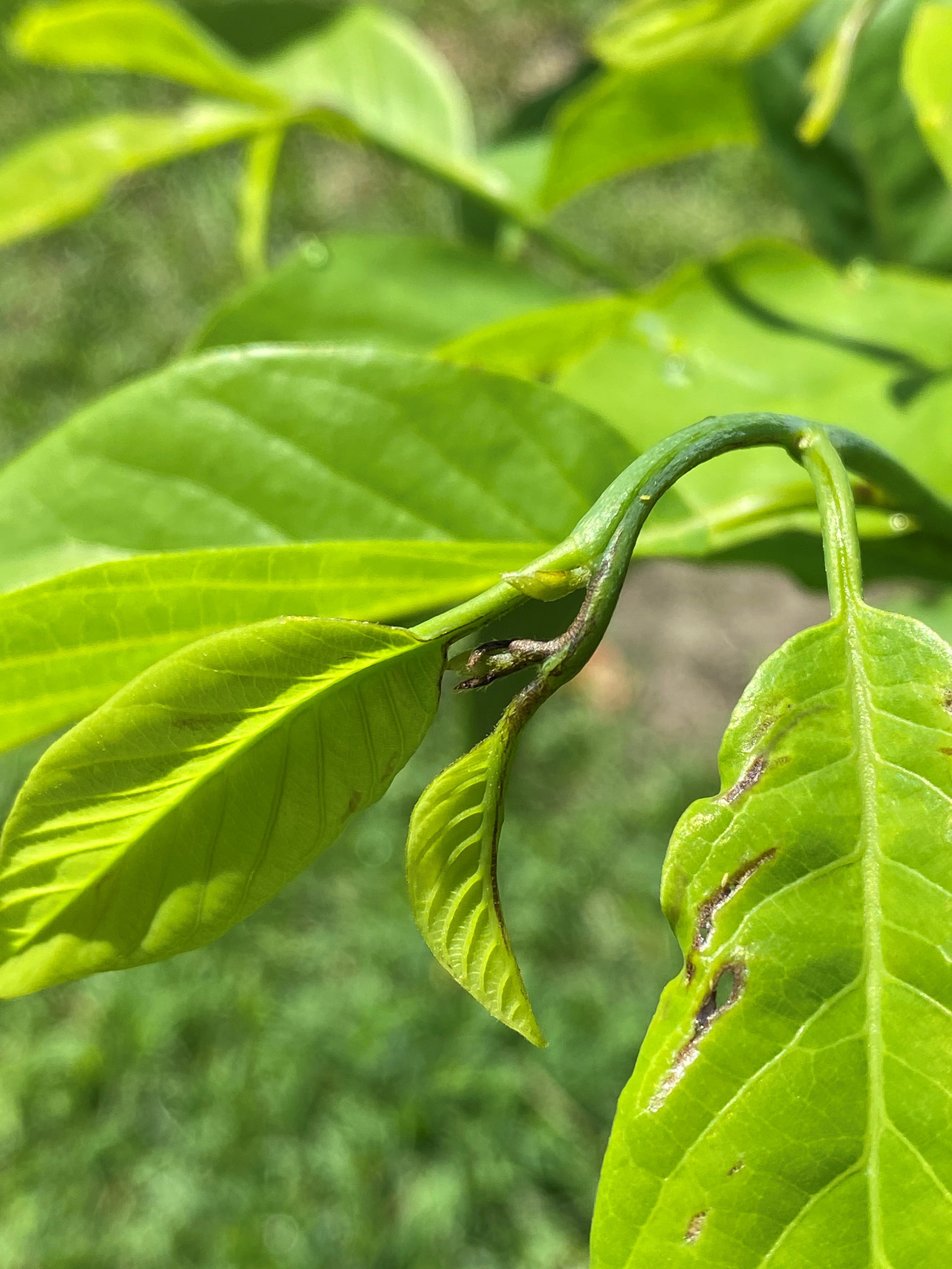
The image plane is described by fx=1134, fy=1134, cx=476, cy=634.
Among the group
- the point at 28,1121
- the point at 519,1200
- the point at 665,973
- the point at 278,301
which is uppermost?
the point at 278,301

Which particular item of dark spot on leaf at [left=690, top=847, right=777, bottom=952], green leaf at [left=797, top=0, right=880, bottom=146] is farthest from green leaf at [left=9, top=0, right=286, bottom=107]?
dark spot on leaf at [left=690, top=847, right=777, bottom=952]

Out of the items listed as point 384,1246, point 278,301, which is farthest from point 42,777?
point 384,1246

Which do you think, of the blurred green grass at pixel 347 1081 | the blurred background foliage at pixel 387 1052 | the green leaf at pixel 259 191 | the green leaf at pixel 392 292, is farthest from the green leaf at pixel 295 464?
the blurred green grass at pixel 347 1081

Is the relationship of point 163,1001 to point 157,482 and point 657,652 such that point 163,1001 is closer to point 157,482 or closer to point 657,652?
point 657,652

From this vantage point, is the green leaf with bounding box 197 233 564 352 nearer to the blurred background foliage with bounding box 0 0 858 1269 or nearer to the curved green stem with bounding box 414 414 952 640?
the curved green stem with bounding box 414 414 952 640

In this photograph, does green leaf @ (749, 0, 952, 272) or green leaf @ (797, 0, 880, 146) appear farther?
green leaf @ (749, 0, 952, 272)

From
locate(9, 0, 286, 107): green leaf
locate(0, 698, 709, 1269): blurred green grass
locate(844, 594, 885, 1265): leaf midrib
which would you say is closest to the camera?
locate(844, 594, 885, 1265): leaf midrib

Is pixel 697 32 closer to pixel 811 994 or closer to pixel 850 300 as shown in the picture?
pixel 850 300
